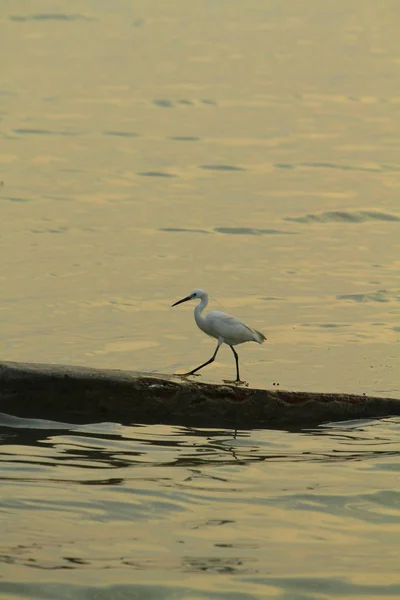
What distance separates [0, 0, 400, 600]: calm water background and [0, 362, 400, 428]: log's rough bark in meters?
0.15

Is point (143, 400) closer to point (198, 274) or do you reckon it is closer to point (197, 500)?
point (197, 500)

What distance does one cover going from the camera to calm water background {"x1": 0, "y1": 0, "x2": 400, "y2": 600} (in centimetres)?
795

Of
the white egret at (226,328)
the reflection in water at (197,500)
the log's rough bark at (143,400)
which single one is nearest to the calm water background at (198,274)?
the reflection in water at (197,500)

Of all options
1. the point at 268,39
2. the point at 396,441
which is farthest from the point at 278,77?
the point at 396,441

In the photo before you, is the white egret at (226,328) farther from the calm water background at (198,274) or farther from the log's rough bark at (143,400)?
the log's rough bark at (143,400)

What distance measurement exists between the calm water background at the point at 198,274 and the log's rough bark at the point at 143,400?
15cm

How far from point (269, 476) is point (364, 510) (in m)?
0.81

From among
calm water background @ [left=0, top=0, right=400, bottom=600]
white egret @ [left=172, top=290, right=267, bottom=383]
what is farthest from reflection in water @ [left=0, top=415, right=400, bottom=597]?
white egret @ [left=172, top=290, right=267, bottom=383]

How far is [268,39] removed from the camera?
1396 inches

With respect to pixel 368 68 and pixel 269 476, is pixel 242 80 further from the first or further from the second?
pixel 269 476

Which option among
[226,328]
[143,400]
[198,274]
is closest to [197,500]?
[143,400]

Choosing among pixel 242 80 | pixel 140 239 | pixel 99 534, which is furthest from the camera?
pixel 242 80

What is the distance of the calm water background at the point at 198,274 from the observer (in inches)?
313

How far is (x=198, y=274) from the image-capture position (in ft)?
54.1
